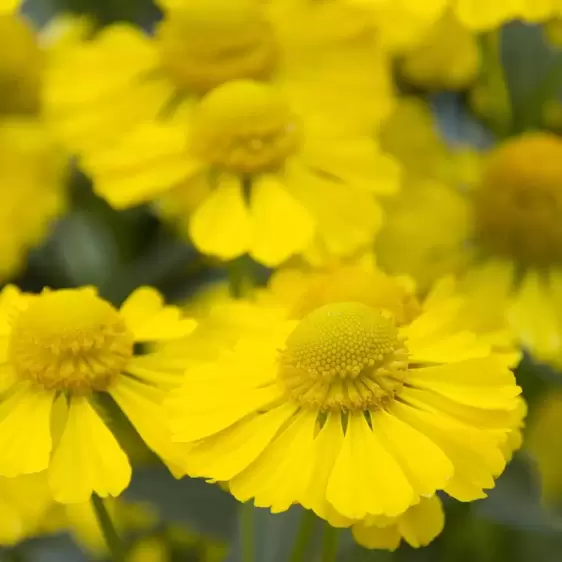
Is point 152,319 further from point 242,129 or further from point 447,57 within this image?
point 447,57

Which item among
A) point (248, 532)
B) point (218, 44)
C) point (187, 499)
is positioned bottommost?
point (187, 499)

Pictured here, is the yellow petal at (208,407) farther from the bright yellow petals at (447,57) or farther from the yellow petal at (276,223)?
the bright yellow petals at (447,57)

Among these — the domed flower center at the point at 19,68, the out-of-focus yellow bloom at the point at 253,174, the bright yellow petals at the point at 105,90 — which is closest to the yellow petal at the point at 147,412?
the out-of-focus yellow bloom at the point at 253,174

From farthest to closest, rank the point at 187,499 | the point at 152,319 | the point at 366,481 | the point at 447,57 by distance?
1. the point at 447,57
2. the point at 187,499
3. the point at 152,319
4. the point at 366,481

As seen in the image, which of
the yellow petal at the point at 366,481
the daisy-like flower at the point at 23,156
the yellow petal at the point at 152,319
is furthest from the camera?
the daisy-like flower at the point at 23,156

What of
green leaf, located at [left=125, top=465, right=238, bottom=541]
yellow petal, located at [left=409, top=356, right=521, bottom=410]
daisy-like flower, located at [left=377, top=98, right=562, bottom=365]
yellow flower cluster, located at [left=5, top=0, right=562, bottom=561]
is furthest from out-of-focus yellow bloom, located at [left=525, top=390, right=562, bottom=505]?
yellow petal, located at [left=409, top=356, right=521, bottom=410]

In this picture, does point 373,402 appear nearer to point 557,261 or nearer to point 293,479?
point 293,479

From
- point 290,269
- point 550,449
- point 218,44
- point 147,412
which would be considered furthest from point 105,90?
point 550,449
